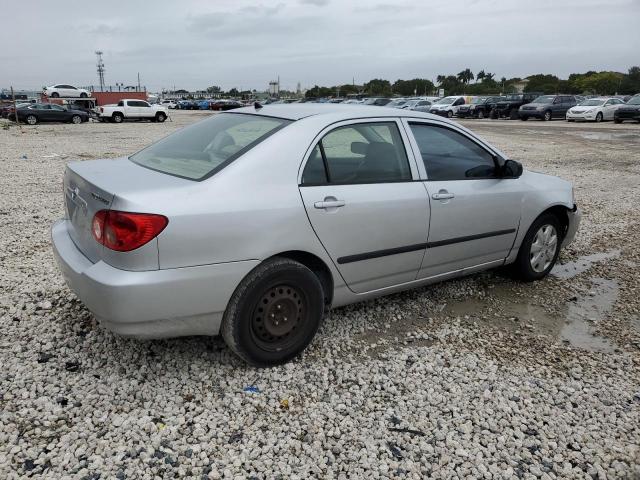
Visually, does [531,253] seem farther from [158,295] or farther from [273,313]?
[158,295]

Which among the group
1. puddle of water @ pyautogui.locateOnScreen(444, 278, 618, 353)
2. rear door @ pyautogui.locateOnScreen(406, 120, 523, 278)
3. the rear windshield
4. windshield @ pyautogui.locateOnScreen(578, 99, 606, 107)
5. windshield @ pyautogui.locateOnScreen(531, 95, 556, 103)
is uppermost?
windshield @ pyautogui.locateOnScreen(531, 95, 556, 103)

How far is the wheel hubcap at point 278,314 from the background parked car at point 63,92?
51.5 metres

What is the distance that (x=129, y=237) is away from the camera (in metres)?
2.69

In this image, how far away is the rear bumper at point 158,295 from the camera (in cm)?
270

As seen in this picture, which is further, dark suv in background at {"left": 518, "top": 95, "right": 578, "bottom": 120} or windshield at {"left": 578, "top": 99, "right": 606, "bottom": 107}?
dark suv in background at {"left": 518, "top": 95, "right": 578, "bottom": 120}

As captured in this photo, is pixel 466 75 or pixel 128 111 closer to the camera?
pixel 128 111

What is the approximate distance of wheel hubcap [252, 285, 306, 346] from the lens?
3.12 m

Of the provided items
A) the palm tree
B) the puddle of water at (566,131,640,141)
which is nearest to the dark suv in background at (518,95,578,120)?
the puddle of water at (566,131,640,141)

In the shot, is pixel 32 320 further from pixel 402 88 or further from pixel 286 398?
pixel 402 88

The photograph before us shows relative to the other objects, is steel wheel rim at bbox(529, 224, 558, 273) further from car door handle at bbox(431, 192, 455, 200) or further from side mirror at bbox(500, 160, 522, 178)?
car door handle at bbox(431, 192, 455, 200)

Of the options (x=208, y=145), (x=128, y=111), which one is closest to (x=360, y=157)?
(x=208, y=145)

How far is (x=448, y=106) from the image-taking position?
38219mm

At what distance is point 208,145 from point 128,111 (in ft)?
108

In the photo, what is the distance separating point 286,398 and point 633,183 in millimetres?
10039
